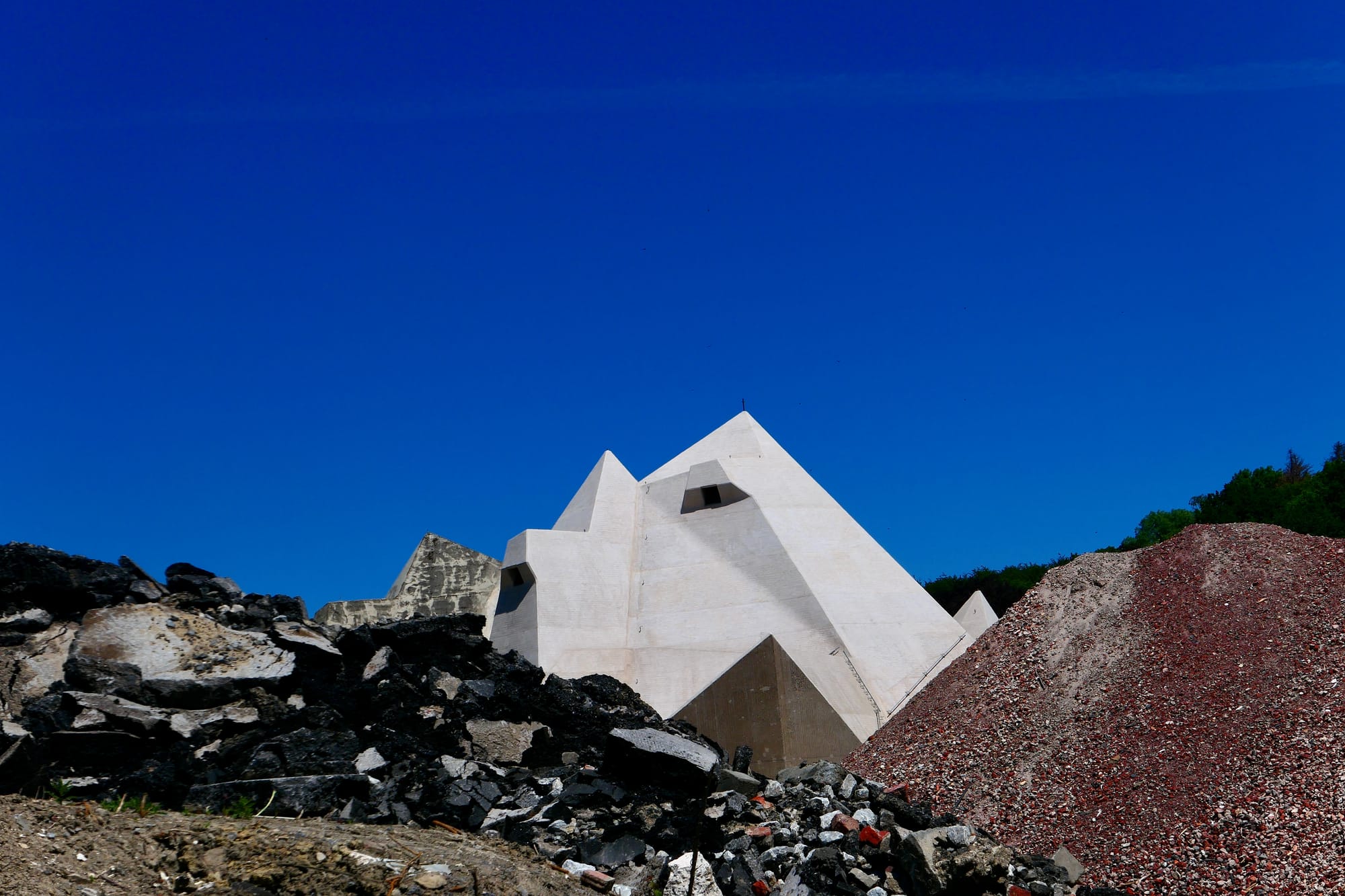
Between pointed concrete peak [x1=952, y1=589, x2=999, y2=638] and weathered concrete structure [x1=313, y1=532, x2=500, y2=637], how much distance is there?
9587mm

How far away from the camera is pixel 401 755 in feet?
33.7

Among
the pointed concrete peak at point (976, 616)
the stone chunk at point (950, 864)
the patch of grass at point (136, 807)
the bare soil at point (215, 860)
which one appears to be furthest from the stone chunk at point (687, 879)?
the pointed concrete peak at point (976, 616)

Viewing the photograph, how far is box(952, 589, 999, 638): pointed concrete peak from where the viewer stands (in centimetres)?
2041

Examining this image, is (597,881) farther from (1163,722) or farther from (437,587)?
(437,587)

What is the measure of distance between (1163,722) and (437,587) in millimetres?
16700

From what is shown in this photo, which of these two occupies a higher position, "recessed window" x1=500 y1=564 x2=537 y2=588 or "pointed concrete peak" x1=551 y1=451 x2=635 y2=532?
"pointed concrete peak" x1=551 y1=451 x2=635 y2=532

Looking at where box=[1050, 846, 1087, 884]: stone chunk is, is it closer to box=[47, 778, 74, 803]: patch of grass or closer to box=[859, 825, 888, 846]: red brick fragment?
box=[859, 825, 888, 846]: red brick fragment

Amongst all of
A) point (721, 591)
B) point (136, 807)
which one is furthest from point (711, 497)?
point (136, 807)

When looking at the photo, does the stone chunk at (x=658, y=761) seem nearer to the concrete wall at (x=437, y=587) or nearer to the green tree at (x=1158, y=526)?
the concrete wall at (x=437, y=587)

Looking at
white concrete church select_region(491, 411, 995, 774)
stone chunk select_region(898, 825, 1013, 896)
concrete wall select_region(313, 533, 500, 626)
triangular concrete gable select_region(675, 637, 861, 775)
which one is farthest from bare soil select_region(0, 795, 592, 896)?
concrete wall select_region(313, 533, 500, 626)

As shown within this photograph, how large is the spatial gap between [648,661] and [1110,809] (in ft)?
31.3

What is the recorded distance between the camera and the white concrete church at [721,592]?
17.8 m

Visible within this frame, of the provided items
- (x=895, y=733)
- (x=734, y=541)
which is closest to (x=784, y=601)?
(x=734, y=541)

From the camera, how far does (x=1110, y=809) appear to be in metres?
10.5
